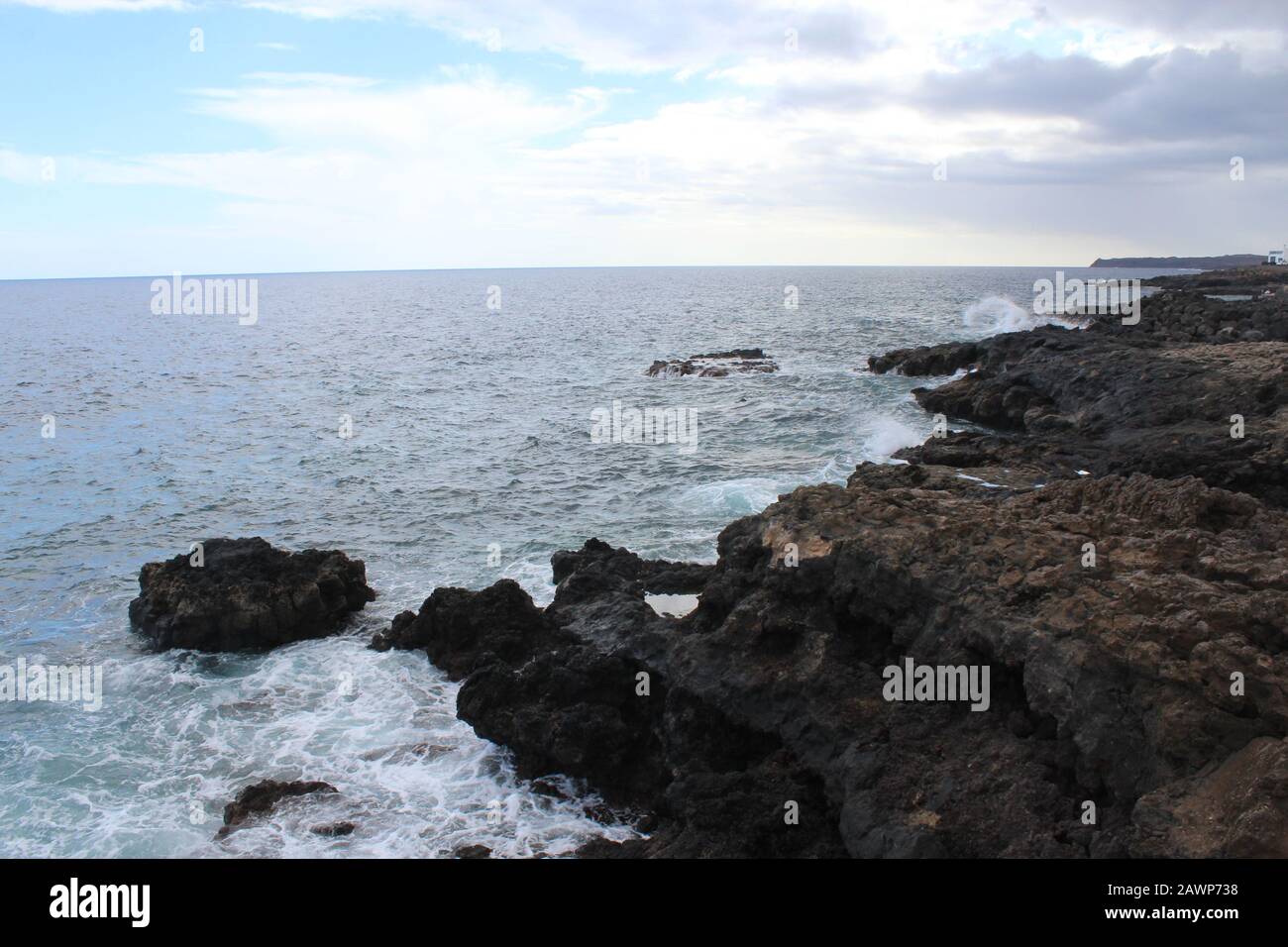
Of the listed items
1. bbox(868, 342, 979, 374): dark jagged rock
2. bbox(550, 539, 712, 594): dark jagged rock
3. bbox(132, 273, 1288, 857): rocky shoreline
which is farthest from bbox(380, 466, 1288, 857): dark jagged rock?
bbox(868, 342, 979, 374): dark jagged rock

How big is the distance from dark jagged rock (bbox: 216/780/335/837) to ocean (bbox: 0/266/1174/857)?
0.35 metres

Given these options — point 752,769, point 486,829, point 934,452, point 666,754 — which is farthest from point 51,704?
point 934,452

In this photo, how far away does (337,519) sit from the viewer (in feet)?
106

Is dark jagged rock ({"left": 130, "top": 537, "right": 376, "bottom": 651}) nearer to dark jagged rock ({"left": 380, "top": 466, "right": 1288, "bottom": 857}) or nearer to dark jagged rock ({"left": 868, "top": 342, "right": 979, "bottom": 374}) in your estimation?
dark jagged rock ({"left": 380, "top": 466, "right": 1288, "bottom": 857})

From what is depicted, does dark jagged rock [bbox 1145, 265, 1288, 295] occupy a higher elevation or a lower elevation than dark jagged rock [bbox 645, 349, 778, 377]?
higher

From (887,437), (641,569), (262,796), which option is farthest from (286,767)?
(887,437)

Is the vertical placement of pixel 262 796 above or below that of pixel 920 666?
below

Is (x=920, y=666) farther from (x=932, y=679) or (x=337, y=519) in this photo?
(x=337, y=519)

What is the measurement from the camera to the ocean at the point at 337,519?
51.0 ft

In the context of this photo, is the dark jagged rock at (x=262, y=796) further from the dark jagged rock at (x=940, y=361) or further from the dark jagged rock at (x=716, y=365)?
the dark jagged rock at (x=716, y=365)

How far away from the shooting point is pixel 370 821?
48.7 feet

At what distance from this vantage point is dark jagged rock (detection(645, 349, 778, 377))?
6669 cm

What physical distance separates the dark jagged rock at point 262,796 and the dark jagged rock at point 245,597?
6990mm

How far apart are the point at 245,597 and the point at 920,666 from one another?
54.9ft
